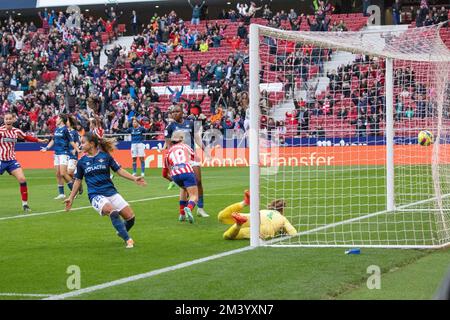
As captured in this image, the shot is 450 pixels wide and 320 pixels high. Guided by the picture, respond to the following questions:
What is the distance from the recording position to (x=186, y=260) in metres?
9.64

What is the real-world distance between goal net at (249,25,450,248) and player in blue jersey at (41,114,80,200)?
4.98 m

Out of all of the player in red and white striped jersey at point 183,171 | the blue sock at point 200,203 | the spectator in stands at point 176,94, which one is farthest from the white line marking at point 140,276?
the spectator in stands at point 176,94

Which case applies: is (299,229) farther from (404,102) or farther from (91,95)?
(91,95)

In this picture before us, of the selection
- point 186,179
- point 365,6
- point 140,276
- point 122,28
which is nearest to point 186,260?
point 140,276

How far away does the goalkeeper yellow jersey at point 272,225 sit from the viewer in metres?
11.1

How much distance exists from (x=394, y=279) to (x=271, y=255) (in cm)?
202

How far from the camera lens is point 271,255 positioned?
31.9ft

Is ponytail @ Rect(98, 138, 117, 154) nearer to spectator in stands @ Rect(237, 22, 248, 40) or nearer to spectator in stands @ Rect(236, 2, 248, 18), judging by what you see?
spectator in stands @ Rect(237, 22, 248, 40)

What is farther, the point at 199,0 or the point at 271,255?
the point at 199,0

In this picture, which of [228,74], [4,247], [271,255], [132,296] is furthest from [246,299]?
[228,74]

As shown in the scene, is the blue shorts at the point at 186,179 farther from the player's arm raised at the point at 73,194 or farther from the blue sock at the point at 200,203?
the player's arm raised at the point at 73,194

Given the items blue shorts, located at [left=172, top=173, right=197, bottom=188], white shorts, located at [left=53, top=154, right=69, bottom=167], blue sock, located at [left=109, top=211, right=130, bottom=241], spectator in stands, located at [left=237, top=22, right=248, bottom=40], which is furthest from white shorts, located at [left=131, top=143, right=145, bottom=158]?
blue sock, located at [left=109, top=211, right=130, bottom=241]

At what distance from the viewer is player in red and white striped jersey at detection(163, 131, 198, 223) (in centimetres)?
1333

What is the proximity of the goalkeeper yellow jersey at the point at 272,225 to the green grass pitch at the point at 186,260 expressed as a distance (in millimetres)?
363
